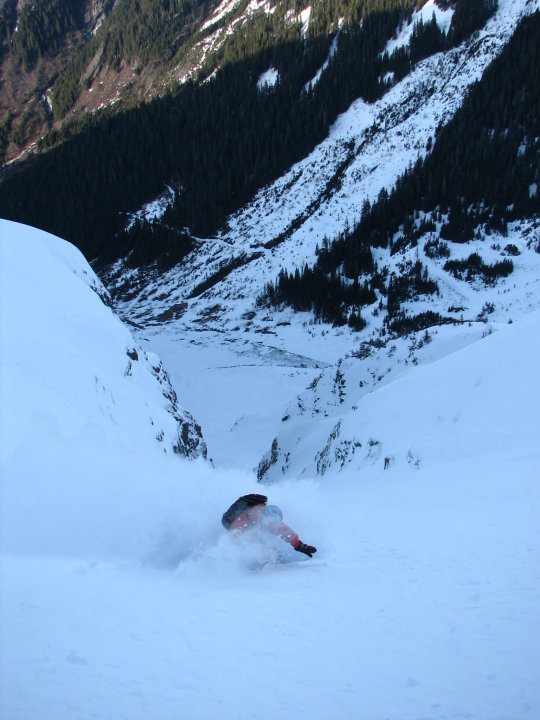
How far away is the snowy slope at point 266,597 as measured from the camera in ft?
9.22

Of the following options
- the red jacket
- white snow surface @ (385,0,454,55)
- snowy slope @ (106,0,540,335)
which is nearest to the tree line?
snowy slope @ (106,0,540,335)

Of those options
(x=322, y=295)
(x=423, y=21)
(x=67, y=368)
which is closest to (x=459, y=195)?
(x=322, y=295)

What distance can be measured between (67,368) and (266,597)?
574 centimetres

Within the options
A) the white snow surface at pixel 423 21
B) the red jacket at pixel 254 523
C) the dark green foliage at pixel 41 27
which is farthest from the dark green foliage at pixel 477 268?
the dark green foliage at pixel 41 27

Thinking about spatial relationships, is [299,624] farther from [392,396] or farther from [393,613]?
[392,396]

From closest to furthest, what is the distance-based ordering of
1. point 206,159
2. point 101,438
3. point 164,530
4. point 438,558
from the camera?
1. point 438,558
2. point 164,530
3. point 101,438
4. point 206,159

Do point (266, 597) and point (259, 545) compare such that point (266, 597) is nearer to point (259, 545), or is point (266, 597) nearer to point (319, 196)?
point (259, 545)

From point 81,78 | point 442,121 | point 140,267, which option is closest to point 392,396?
point 442,121

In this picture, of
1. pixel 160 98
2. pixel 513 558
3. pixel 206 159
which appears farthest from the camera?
pixel 160 98

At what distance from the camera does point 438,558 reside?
4770 millimetres

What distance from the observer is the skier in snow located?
5.74 metres

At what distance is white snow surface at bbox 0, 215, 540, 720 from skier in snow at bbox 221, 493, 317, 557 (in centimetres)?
25

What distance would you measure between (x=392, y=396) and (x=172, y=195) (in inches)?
2358

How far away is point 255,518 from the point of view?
585 cm
